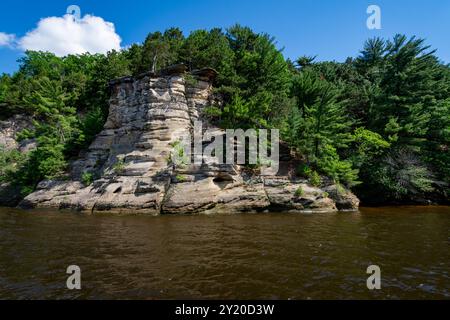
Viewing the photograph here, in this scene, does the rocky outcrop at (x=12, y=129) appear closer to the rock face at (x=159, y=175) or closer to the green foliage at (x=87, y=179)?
the rock face at (x=159, y=175)

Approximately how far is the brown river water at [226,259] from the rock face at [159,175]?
4639mm

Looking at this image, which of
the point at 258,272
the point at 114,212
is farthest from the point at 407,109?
the point at 114,212

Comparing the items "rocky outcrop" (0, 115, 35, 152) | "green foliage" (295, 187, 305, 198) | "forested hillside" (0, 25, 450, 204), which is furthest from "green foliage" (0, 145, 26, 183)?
"green foliage" (295, 187, 305, 198)

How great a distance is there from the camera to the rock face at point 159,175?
18.7 metres

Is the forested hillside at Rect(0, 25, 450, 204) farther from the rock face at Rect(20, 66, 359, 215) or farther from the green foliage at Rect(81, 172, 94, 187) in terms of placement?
the green foliage at Rect(81, 172, 94, 187)

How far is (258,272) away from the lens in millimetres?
7273

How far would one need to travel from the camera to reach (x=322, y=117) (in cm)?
2203

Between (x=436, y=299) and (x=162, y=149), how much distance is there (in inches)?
783

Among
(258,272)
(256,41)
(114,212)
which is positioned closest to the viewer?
(258,272)

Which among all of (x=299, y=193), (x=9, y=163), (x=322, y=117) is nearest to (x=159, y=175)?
(x=299, y=193)

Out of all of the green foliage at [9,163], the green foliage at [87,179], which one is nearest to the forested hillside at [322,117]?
the green foliage at [9,163]

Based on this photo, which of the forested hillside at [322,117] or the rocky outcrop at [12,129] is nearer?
the forested hillside at [322,117]
